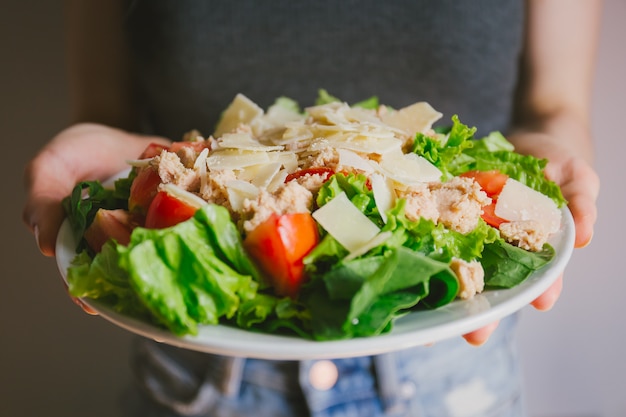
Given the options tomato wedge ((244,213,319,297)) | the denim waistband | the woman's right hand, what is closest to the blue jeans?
the denim waistband

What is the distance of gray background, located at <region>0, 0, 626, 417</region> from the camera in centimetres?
221

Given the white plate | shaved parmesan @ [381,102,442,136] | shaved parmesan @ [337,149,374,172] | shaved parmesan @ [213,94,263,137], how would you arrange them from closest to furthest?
the white plate < shaved parmesan @ [337,149,374,172] < shaved parmesan @ [381,102,442,136] < shaved parmesan @ [213,94,263,137]

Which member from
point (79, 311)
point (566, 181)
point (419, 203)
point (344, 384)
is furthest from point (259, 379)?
point (79, 311)

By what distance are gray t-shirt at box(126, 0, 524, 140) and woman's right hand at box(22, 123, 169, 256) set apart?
0.29m

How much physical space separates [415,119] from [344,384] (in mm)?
642

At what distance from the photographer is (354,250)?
2.87 ft

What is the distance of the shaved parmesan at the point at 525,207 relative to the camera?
1053 millimetres

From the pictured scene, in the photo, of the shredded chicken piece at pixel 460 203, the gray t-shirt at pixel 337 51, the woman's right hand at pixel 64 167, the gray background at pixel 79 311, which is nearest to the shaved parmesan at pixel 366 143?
the shredded chicken piece at pixel 460 203

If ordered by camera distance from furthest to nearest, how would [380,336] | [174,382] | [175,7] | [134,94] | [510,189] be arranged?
[134,94]
[175,7]
[174,382]
[510,189]
[380,336]

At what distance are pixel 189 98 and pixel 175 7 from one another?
256mm

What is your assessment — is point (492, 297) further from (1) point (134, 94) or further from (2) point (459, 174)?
(1) point (134, 94)

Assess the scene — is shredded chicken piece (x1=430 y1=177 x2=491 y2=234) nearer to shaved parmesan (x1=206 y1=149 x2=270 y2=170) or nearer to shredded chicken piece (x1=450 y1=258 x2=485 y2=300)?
shredded chicken piece (x1=450 y1=258 x2=485 y2=300)

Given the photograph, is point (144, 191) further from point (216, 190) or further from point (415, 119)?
point (415, 119)

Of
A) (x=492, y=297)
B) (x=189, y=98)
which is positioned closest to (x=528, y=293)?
(x=492, y=297)
